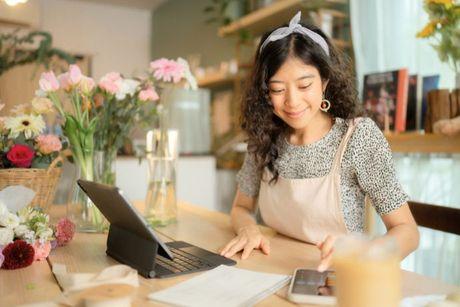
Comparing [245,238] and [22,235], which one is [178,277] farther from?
[22,235]

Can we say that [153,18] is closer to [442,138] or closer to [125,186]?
[125,186]

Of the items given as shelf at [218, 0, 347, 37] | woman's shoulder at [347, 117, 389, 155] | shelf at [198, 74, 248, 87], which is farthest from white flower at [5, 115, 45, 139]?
shelf at [198, 74, 248, 87]

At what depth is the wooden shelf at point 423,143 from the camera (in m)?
1.55

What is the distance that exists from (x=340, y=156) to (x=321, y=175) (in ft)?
0.25

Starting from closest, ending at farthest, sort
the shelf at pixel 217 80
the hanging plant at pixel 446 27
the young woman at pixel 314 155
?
the young woman at pixel 314 155, the hanging plant at pixel 446 27, the shelf at pixel 217 80

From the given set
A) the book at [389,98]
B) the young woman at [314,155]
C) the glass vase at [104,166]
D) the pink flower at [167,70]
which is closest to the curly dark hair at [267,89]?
the young woman at [314,155]

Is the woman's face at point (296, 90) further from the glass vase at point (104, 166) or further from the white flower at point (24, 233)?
the white flower at point (24, 233)

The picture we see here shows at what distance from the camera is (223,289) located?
764mm

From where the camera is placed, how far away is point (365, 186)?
1153mm

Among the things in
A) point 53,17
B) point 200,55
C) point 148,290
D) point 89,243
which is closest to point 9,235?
point 89,243

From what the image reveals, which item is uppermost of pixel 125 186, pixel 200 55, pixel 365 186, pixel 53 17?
pixel 53 17

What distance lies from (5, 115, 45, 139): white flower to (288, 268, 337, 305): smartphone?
0.81m

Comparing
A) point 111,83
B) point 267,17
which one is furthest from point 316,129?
point 267,17

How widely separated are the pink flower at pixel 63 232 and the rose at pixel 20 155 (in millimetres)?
238
